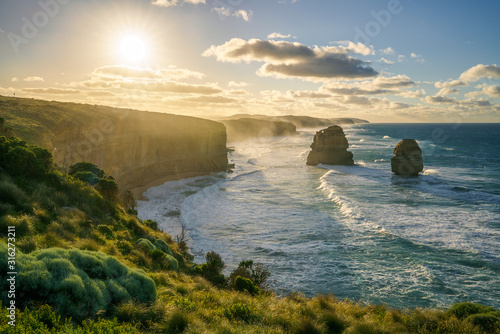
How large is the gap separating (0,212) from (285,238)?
17807 mm

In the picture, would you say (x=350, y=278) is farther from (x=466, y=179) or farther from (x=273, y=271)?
(x=466, y=179)

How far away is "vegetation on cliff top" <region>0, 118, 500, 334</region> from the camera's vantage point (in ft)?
22.2

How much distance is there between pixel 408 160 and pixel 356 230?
30.4 m

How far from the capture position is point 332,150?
6144 centimetres

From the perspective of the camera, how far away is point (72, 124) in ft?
105

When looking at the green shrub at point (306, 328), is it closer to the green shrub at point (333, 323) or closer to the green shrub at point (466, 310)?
the green shrub at point (333, 323)

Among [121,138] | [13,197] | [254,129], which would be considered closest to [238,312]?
[13,197]

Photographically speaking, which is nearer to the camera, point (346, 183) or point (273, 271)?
point (273, 271)

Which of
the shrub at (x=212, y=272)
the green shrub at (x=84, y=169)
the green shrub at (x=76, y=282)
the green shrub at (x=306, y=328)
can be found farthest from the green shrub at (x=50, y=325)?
the green shrub at (x=84, y=169)

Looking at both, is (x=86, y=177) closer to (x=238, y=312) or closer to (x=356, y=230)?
(x=238, y=312)

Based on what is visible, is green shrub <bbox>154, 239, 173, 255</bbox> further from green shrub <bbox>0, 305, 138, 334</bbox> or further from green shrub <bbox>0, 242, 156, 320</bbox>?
green shrub <bbox>0, 305, 138, 334</bbox>

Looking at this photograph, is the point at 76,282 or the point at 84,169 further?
the point at 84,169

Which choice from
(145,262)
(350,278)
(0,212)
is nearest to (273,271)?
(350,278)

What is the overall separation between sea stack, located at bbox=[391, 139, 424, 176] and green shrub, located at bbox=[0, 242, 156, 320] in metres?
48.9
